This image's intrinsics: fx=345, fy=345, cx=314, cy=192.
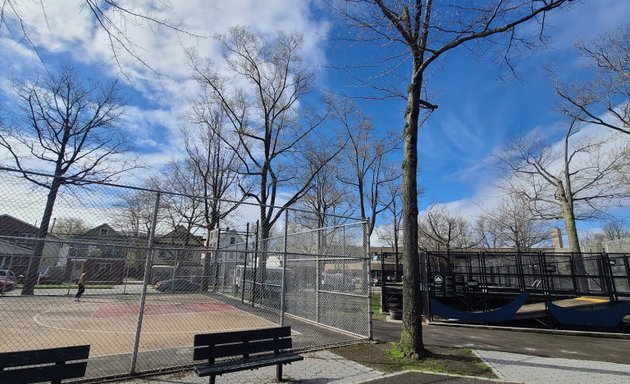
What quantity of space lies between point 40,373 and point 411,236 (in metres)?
6.70

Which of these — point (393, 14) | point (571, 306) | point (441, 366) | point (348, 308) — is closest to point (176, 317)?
point (348, 308)

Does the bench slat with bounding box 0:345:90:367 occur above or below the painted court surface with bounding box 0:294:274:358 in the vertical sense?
above

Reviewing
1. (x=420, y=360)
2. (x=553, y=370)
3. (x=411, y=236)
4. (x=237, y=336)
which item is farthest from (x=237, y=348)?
(x=553, y=370)

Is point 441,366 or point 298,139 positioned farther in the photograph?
point 298,139

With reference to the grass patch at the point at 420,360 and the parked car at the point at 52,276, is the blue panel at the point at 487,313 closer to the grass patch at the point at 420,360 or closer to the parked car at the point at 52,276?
the grass patch at the point at 420,360

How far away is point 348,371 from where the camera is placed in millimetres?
6336

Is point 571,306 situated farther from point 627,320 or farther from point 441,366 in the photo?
point 441,366

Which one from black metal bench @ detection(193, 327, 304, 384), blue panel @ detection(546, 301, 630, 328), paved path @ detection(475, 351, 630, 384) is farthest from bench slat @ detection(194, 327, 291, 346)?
blue panel @ detection(546, 301, 630, 328)

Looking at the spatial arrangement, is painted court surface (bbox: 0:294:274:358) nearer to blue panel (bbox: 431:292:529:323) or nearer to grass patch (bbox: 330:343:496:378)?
grass patch (bbox: 330:343:496:378)

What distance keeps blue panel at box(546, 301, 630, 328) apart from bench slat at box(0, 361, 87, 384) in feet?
47.3

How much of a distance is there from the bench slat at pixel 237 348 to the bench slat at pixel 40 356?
1.45 m

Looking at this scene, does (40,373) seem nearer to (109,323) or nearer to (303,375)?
(303,375)

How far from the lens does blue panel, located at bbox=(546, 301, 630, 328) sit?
39.6 feet

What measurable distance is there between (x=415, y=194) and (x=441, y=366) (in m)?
3.60
